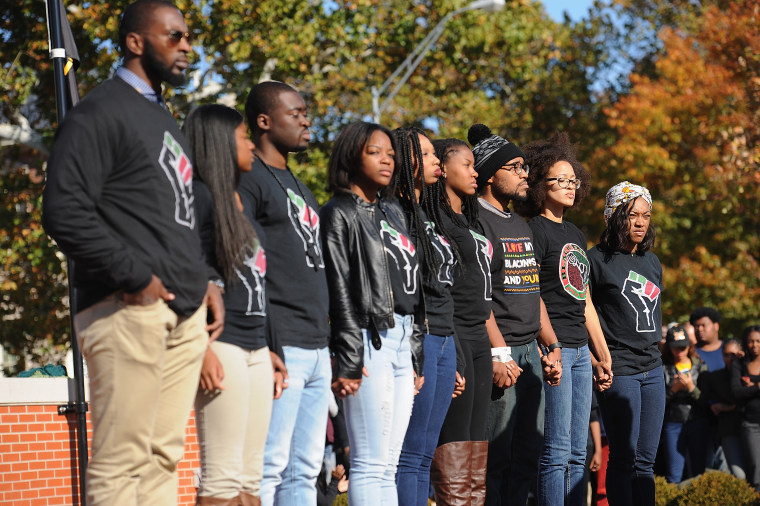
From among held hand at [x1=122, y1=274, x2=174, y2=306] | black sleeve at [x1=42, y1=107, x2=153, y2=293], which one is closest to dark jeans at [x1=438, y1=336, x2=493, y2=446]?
held hand at [x1=122, y1=274, x2=174, y2=306]

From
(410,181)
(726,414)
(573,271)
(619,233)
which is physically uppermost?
(410,181)

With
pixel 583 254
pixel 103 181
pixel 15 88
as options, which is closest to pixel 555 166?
pixel 583 254

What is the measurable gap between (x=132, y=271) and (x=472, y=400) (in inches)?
109

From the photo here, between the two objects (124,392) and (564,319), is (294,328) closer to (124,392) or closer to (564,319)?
(124,392)

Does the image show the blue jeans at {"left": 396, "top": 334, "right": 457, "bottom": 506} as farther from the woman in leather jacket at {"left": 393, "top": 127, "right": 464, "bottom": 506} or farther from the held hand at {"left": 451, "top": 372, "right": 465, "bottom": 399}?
the held hand at {"left": 451, "top": 372, "right": 465, "bottom": 399}

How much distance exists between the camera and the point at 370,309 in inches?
201

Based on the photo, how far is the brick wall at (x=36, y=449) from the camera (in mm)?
8258

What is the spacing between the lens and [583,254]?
709cm

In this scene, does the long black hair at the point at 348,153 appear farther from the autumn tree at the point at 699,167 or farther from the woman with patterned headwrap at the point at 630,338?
the autumn tree at the point at 699,167

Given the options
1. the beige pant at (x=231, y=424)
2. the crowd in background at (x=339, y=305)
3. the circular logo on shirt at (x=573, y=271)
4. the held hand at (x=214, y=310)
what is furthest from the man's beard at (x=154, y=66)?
the circular logo on shirt at (x=573, y=271)

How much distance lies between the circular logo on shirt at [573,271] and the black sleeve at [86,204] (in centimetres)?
376

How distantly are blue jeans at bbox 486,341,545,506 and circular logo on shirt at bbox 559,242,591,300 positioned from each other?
572mm

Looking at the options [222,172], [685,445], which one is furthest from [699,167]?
[222,172]

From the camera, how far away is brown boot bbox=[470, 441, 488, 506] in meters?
5.73
